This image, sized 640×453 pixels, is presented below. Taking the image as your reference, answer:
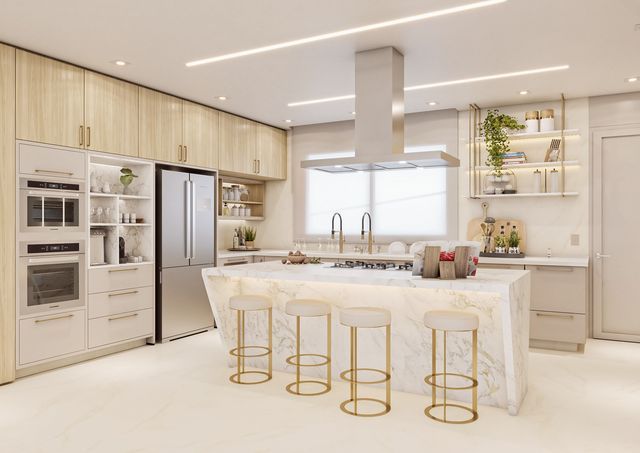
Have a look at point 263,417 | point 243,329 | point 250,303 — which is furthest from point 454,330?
point 243,329

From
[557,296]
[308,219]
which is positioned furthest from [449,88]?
[308,219]

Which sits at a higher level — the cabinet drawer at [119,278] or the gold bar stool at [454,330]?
the cabinet drawer at [119,278]

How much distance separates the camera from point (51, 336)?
4.23 meters

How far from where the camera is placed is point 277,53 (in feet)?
13.7

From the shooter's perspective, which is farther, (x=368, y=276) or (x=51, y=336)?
(x=51, y=336)

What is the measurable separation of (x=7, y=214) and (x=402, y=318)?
3.10 m

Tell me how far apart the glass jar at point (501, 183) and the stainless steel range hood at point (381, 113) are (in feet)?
5.77

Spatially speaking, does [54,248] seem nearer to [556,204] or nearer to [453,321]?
[453,321]

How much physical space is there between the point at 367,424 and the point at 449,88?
11.4 ft

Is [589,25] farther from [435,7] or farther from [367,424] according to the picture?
[367,424]

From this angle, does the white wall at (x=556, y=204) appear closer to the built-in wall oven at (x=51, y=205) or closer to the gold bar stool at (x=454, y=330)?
the gold bar stool at (x=454, y=330)

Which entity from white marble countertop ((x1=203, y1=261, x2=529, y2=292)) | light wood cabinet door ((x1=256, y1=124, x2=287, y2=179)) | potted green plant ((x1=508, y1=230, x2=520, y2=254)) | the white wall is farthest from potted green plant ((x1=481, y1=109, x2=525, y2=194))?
light wood cabinet door ((x1=256, y1=124, x2=287, y2=179))

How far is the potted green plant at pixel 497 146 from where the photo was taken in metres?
5.39

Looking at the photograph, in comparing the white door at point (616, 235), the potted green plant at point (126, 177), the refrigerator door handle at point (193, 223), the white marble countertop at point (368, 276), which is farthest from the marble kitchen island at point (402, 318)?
the white door at point (616, 235)
